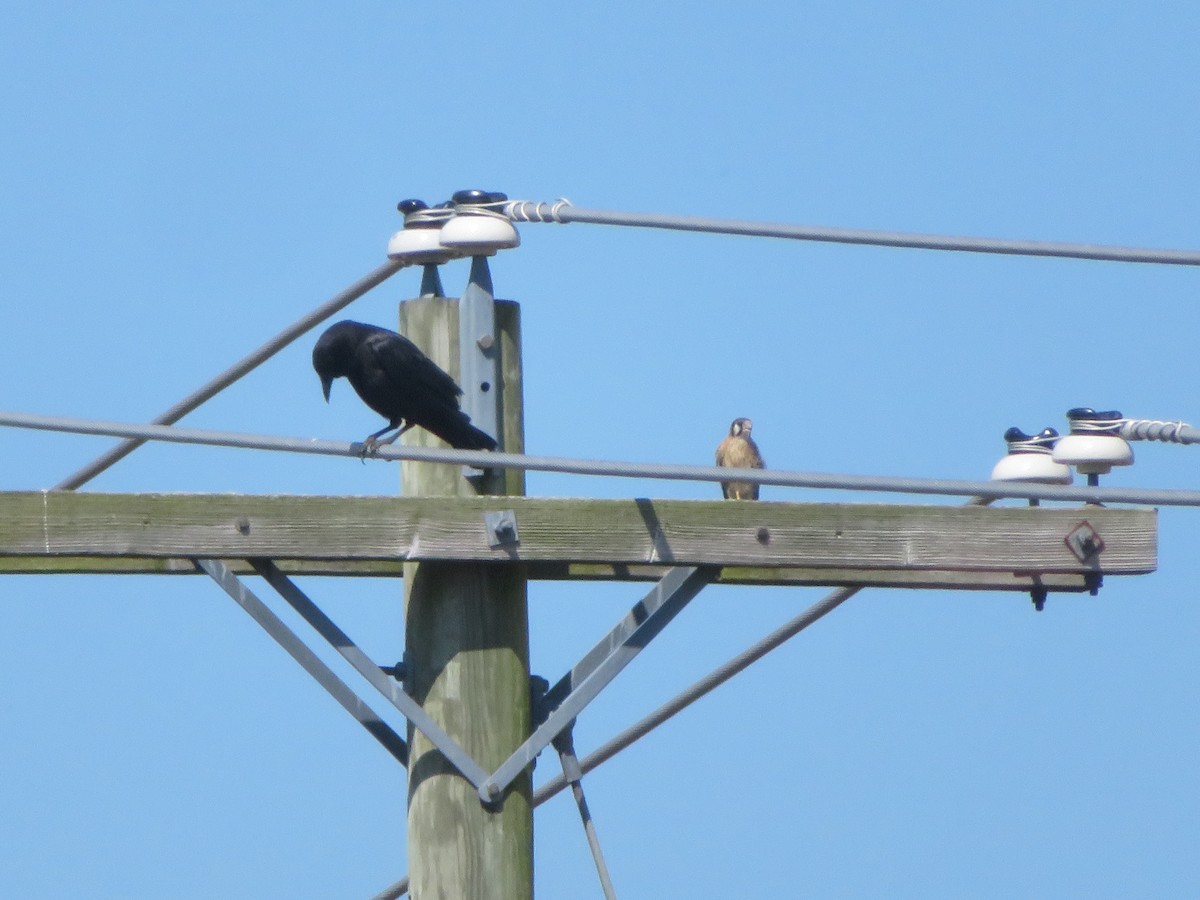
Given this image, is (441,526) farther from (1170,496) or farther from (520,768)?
(1170,496)

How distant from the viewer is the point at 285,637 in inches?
119

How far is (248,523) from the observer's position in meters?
3.03

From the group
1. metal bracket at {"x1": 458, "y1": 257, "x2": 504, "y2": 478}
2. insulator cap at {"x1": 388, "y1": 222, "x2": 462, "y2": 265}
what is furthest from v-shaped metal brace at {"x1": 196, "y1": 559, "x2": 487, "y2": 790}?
insulator cap at {"x1": 388, "y1": 222, "x2": 462, "y2": 265}

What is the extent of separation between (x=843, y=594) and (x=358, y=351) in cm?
205

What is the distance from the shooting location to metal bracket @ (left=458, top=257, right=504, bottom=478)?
3447 millimetres

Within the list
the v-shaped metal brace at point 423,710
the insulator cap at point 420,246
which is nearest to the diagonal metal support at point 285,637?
the v-shaped metal brace at point 423,710

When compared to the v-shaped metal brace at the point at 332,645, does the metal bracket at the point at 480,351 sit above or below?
above

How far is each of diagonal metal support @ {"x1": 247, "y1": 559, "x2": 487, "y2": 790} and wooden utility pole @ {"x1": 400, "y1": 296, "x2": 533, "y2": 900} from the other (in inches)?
1.8

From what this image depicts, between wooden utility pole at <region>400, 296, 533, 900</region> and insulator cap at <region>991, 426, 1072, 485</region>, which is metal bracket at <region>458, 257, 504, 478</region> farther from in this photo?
insulator cap at <region>991, 426, 1072, 485</region>

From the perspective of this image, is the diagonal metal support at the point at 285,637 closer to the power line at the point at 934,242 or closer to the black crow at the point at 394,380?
the black crow at the point at 394,380

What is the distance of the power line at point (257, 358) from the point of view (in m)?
3.75

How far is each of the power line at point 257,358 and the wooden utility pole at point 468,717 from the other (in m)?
0.82

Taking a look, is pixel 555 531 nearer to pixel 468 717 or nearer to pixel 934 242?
pixel 468 717

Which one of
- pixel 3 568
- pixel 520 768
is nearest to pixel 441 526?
pixel 520 768
